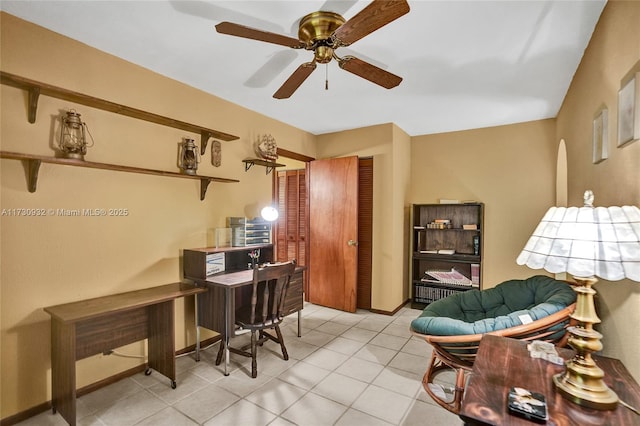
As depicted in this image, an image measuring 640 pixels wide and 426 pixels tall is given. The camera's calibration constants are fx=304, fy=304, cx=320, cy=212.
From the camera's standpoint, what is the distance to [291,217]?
5.11 m

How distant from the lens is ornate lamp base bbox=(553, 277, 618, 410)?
109cm

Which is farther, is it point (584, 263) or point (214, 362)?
point (214, 362)

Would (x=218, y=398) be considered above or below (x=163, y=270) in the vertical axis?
below

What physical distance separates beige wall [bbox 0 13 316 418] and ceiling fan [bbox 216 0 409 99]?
135cm

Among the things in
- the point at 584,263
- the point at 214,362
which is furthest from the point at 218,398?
the point at 584,263

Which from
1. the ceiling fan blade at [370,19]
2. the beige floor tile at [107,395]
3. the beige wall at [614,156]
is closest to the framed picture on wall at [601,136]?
the beige wall at [614,156]

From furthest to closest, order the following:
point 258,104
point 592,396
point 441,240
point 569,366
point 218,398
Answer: point 441,240 < point 258,104 < point 218,398 < point 569,366 < point 592,396

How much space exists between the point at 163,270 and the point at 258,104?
2.00 m

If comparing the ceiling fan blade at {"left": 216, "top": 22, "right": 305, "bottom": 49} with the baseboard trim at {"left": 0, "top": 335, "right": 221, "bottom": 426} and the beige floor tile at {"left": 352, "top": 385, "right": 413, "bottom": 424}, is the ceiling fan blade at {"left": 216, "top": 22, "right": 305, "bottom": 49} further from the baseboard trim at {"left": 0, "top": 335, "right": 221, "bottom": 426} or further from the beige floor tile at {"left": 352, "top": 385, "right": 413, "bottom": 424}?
the baseboard trim at {"left": 0, "top": 335, "right": 221, "bottom": 426}

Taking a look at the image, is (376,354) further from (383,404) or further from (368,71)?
(368,71)

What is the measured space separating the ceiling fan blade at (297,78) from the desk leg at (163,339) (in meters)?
1.87

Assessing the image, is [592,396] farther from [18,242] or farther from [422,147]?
[422,147]

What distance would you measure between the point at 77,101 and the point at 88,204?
0.75 m

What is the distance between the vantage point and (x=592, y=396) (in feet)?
3.57
